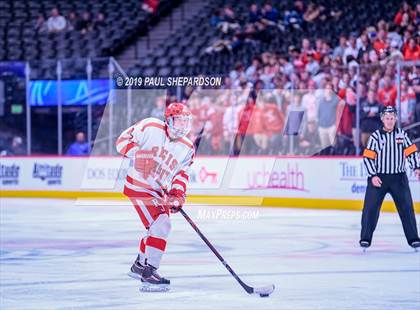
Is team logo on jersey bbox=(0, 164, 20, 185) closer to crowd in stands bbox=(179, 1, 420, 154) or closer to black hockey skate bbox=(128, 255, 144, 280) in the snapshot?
crowd in stands bbox=(179, 1, 420, 154)

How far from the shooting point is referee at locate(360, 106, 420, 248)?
1256 centimetres

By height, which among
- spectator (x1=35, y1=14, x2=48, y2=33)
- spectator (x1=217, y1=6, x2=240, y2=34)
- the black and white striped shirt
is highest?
the black and white striped shirt

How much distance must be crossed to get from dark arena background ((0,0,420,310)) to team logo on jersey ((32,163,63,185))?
0.03 meters

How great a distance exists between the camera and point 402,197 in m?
12.6

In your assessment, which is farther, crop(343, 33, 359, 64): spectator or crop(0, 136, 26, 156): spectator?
crop(0, 136, 26, 156): spectator

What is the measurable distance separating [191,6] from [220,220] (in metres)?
11.3

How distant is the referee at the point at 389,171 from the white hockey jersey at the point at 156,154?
3855 millimetres

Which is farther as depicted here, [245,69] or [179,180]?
[245,69]

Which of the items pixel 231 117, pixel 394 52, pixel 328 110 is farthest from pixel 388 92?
pixel 231 117

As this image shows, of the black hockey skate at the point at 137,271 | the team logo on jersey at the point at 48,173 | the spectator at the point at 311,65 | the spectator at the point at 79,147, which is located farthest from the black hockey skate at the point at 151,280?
the team logo on jersey at the point at 48,173

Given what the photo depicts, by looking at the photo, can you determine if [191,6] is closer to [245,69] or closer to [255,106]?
[245,69]

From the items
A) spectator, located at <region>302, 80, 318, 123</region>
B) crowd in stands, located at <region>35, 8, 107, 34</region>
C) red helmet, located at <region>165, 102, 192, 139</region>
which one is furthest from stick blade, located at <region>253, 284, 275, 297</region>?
crowd in stands, located at <region>35, 8, 107, 34</region>

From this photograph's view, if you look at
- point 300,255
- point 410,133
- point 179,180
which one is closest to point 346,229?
point 410,133

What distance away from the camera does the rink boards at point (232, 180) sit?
61.7 ft
